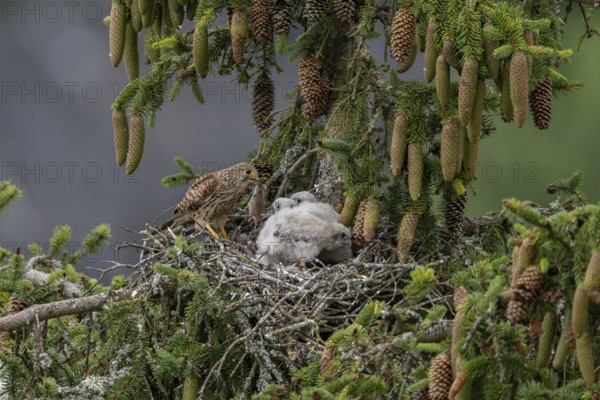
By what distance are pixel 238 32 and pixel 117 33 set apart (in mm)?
691

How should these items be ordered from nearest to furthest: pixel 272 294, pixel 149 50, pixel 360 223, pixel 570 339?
pixel 570 339 → pixel 272 294 → pixel 360 223 → pixel 149 50

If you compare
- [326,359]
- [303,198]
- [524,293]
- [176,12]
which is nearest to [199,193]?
[303,198]

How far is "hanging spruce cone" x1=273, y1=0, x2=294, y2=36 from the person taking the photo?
6.33m

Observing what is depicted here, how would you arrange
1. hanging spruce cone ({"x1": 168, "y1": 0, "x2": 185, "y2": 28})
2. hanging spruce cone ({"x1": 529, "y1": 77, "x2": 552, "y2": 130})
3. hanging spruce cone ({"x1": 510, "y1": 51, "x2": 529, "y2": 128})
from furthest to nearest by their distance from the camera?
hanging spruce cone ({"x1": 168, "y1": 0, "x2": 185, "y2": 28}) → hanging spruce cone ({"x1": 529, "y1": 77, "x2": 552, "y2": 130}) → hanging spruce cone ({"x1": 510, "y1": 51, "x2": 529, "y2": 128})

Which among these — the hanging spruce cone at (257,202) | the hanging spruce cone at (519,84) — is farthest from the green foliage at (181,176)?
the hanging spruce cone at (519,84)

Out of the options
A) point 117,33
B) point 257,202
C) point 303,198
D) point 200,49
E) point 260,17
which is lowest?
point 303,198

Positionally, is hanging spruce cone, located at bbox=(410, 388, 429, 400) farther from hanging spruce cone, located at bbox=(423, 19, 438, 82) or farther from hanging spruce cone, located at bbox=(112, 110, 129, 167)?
hanging spruce cone, located at bbox=(112, 110, 129, 167)

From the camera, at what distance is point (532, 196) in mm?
14273

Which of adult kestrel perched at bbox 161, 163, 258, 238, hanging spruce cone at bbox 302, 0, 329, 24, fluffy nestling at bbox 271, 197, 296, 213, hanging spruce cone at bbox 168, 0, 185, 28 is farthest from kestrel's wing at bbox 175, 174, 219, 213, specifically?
hanging spruce cone at bbox 302, 0, 329, 24

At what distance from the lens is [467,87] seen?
5.30m

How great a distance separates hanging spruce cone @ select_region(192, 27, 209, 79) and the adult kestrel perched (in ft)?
3.15

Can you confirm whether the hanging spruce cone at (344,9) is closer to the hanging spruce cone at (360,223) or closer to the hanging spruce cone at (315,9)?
the hanging spruce cone at (315,9)

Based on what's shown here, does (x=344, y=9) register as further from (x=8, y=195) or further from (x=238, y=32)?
(x=8, y=195)

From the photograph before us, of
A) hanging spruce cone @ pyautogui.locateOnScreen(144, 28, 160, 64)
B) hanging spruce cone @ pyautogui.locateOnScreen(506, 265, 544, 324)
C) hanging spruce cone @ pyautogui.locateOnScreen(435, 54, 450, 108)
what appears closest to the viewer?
hanging spruce cone @ pyautogui.locateOnScreen(506, 265, 544, 324)
